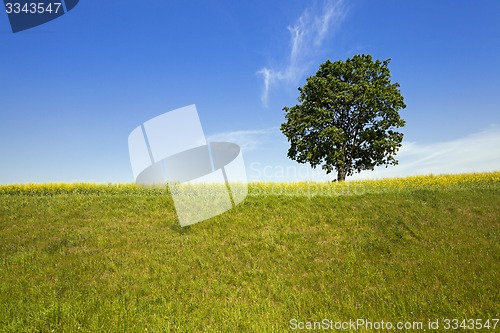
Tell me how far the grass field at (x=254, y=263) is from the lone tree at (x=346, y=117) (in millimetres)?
14499

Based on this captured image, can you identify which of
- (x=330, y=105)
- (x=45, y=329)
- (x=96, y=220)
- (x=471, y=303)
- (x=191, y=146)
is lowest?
(x=471, y=303)

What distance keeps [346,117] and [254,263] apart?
2750 centimetres

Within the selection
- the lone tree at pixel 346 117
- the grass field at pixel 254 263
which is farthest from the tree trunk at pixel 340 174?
the grass field at pixel 254 263

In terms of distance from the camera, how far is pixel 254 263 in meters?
11.5

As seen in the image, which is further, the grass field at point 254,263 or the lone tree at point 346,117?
the lone tree at point 346,117

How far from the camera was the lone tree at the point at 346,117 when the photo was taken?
33.6 m

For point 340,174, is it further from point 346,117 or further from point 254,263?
point 254,263

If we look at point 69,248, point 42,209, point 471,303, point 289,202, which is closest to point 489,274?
point 471,303

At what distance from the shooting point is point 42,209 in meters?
19.6

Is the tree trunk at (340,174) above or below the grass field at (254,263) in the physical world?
above

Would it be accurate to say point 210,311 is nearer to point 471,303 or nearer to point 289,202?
point 471,303

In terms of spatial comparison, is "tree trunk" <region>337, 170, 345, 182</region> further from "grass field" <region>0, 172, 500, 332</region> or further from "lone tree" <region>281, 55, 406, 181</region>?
"grass field" <region>0, 172, 500, 332</region>

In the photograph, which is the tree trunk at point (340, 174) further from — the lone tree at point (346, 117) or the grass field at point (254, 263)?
the grass field at point (254, 263)

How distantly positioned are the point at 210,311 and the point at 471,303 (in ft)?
21.9
